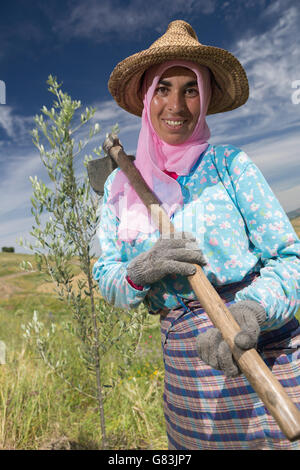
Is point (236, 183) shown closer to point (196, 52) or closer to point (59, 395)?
point (196, 52)

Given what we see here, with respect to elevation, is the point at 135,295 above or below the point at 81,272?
below

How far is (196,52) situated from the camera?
1868 millimetres

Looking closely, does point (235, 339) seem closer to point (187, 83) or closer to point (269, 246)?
point (269, 246)

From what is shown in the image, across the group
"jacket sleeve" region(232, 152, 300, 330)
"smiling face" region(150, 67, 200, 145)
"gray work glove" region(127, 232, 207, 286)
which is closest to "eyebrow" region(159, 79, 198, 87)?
"smiling face" region(150, 67, 200, 145)

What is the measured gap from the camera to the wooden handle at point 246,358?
1190 millimetres

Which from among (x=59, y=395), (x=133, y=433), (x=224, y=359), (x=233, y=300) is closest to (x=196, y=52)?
(x=233, y=300)

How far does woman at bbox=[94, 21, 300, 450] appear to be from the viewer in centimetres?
158

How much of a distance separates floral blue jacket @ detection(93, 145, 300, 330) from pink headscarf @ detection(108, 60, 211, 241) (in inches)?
2.1

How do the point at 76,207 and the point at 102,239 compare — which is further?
the point at 76,207

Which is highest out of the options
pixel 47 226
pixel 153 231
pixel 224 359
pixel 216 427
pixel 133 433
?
pixel 47 226

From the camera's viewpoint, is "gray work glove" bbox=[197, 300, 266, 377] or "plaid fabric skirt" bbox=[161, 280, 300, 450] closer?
"gray work glove" bbox=[197, 300, 266, 377]

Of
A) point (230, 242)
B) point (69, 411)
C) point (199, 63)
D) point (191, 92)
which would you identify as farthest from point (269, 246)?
point (69, 411)

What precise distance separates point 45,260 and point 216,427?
7.66ft

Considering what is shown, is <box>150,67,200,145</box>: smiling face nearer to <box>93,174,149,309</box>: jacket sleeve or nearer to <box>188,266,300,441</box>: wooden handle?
<box>93,174,149,309</box>: jacket sleeve
